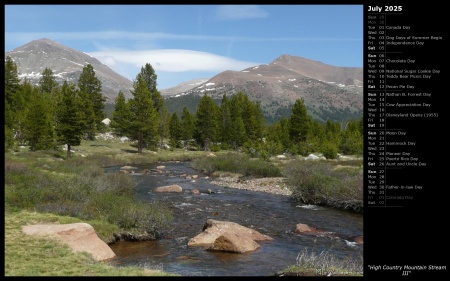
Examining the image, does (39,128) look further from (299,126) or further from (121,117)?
(299,126)

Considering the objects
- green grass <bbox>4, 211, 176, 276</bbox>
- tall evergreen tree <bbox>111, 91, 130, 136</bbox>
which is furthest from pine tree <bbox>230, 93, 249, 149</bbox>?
green grass <bbox>4, 211, 176, 276</bbox>

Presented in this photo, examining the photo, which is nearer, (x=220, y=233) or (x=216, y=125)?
(x=220, y=233)

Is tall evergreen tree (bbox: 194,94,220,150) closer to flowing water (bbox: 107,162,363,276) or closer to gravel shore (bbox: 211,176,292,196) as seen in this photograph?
gravel shore (bbox: 211,176,292,196)

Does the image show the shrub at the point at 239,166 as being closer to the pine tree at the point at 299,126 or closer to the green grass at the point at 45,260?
the pine tree at the point at 299,126

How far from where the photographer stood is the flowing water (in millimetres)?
14266

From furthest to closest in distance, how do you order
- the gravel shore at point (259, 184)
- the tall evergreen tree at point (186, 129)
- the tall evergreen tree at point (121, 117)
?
the tall evergreen tree at point (186, 129)
the tall evergreen tree at point (121, 117)
the gravel shore at point (259, 184)

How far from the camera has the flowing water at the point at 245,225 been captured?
1427 centimetres

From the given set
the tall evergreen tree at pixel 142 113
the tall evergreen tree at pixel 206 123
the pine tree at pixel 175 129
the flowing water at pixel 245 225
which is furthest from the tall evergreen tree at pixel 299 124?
the flowing water at pixel 245 225

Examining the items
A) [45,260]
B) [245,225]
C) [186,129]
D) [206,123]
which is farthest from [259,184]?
[186,129]
